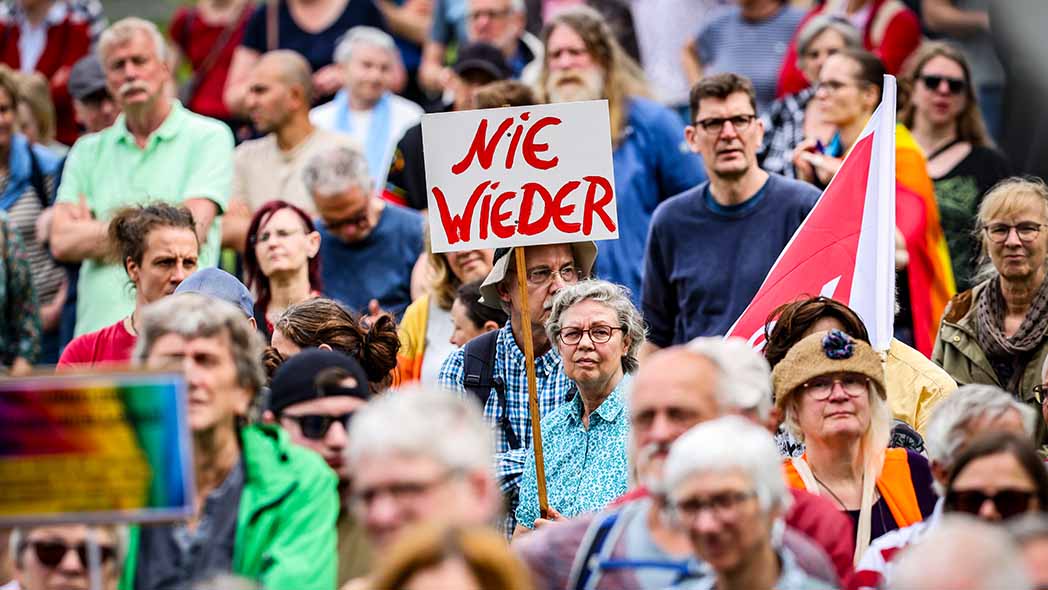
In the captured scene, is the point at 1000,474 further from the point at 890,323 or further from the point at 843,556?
the point at 890,323

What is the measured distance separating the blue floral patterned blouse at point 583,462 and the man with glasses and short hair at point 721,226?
192 centimetres

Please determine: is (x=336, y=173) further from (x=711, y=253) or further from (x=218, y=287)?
(x=218, y=287)

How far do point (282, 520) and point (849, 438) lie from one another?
7.33 ft

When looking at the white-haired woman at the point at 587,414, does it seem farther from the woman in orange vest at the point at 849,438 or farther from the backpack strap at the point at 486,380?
the woman in orange vest at the point at 849,438

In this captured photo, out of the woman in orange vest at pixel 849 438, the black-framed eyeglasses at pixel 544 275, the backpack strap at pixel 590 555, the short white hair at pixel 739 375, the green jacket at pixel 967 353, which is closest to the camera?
the backpack strap at pixel 590 555

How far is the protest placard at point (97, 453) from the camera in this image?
586 cm

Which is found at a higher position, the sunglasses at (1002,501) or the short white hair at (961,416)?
the short white hair at (961,416)

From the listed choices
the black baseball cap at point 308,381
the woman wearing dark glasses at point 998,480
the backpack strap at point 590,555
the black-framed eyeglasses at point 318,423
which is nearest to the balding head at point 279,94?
the black baseball cap at point 308,381

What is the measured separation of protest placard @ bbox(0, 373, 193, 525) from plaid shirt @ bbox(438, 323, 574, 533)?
3125mm

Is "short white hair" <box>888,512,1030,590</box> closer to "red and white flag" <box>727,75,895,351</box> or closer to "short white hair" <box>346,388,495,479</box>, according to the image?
"short white hair" <box>346,388,495,479</box>

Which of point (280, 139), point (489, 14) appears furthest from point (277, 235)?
point (489, 14)

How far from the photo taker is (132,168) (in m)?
11.9

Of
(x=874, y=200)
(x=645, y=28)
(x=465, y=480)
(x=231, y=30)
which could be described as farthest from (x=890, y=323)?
(x=231, y=30)

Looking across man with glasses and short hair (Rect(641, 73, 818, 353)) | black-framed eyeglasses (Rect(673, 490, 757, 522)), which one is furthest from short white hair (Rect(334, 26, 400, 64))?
black-framed eyeglasses (Rect(673, 490, 757, 522))
